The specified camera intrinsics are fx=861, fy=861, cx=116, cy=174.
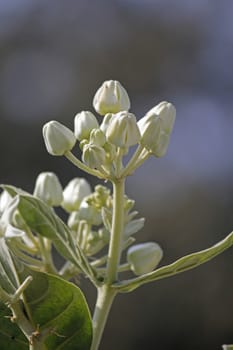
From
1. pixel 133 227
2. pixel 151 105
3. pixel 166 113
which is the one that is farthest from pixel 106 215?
pixel 151 105

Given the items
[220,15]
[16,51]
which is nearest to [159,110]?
[16,51]

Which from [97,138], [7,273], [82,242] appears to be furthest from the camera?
[82,242]

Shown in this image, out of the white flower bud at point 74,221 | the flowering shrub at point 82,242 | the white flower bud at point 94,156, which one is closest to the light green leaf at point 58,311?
the flowering shrub at point 82,242

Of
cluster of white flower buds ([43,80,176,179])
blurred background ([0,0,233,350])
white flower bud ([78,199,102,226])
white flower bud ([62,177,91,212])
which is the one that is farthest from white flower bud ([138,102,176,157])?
blurred background ([0,0,233,350])

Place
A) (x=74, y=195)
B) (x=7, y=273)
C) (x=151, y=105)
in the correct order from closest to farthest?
(x=7, y=273)
(x=74, y=195)
(x=151, y=105)

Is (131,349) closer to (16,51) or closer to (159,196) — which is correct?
(159,196)

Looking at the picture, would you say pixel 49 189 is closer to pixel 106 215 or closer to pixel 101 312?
pixel 106 215

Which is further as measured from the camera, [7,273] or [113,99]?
[113,99]

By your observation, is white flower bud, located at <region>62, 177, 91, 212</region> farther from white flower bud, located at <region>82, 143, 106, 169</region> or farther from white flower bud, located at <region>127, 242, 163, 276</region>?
white flower bud, located at <region>82, 143, 106, 169</region>
